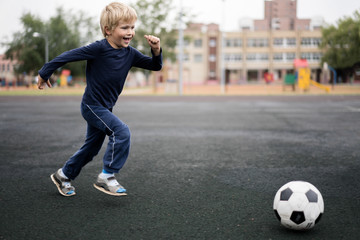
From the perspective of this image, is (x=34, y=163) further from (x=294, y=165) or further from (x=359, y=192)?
(x=359, y=192)

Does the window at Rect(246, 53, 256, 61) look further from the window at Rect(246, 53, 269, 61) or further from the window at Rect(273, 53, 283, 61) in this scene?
the window at Rect(273, 53, 283, 61)

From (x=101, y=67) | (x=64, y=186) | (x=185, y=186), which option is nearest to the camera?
(x=101, y=67)

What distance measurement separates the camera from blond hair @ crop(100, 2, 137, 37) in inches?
132

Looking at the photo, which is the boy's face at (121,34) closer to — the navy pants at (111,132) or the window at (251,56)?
the navy pants at (111,132)

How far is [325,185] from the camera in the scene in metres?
4.10

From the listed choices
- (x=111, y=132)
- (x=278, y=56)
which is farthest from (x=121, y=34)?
(x=278, y=56)

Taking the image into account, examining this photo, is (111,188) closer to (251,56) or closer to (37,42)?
(37,42)

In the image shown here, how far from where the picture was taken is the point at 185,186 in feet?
13.4

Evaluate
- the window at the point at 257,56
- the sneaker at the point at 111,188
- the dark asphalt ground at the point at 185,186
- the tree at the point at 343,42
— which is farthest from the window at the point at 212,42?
the sneaker at the point at 111,188

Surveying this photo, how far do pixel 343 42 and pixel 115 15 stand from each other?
5257cm

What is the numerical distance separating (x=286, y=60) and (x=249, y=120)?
72096 millimetres

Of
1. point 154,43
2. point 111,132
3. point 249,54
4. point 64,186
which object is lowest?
point 64,186

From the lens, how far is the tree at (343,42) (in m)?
46.6

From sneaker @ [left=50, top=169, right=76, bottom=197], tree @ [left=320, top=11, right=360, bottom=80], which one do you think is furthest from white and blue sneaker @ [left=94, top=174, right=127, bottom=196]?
tree @ [left=320, top=11, right=360, bottom=80]
